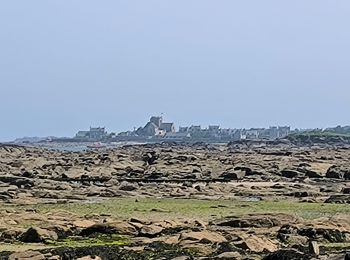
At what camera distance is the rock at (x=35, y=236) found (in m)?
24.9

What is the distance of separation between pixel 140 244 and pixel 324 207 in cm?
1733

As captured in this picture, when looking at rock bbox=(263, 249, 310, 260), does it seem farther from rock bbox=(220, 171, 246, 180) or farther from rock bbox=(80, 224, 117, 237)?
rock bbox=(220, 171, 246, 180)

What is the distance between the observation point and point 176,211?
121 ft

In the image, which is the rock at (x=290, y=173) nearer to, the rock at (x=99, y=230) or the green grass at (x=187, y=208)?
the green grass at (x=187, y=208)

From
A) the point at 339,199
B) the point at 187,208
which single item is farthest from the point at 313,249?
the point at 339,199

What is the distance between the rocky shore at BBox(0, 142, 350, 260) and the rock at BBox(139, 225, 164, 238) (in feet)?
0.11

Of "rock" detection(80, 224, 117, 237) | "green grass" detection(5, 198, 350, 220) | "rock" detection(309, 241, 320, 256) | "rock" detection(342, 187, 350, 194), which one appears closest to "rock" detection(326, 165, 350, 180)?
"rock" detection(342, 187, 350, 194)

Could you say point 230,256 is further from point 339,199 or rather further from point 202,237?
point 339,199

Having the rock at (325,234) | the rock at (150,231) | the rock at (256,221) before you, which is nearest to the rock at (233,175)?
the rock at (256,221)

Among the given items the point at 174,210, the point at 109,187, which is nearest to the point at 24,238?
the point at 174,210

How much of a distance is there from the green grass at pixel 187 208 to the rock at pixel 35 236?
7716 millimetres

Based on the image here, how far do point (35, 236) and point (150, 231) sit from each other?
3.87 metres

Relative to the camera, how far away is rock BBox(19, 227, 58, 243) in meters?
24.9

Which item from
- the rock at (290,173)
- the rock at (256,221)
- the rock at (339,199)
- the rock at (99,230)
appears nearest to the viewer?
the rock at (99,230)
